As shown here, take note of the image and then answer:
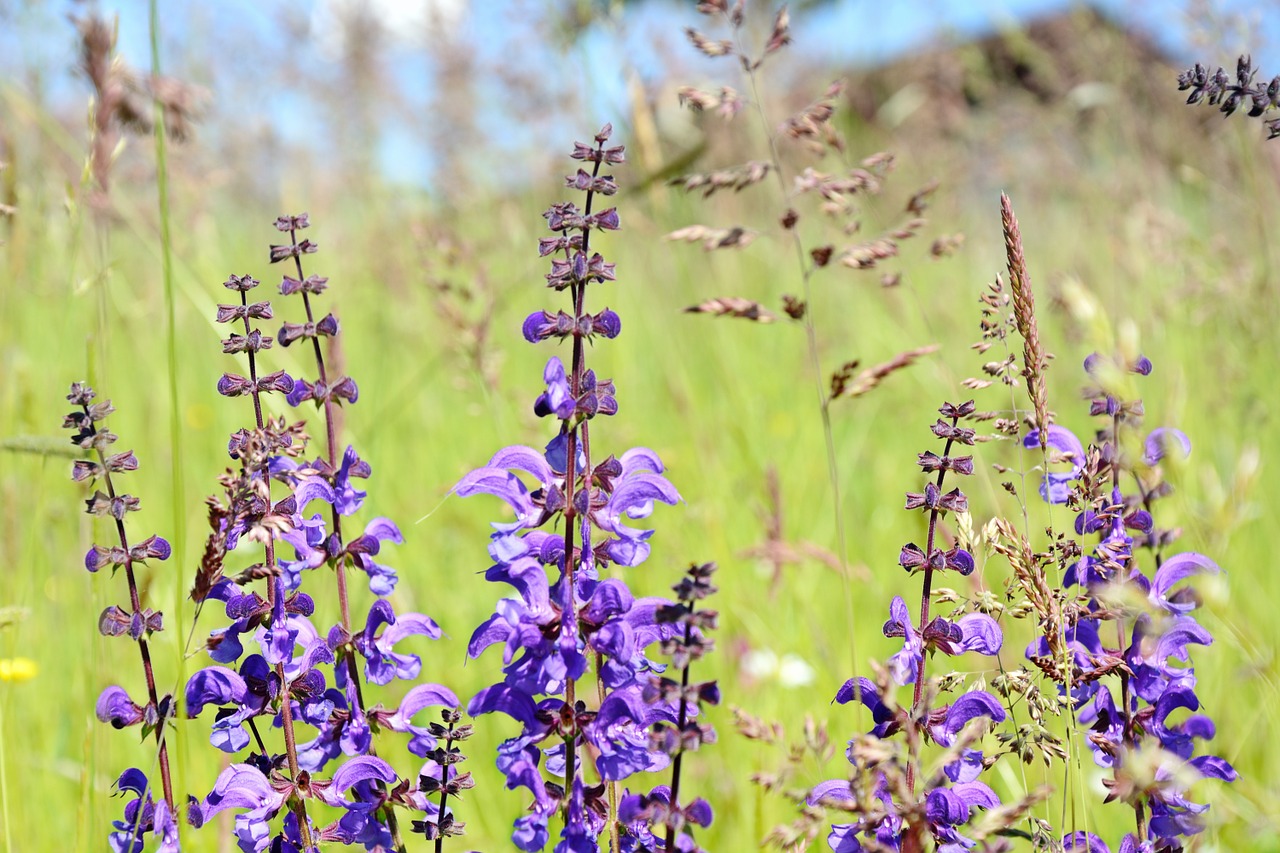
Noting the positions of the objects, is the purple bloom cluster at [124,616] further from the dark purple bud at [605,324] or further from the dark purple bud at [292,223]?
the dark purple bud at [605,324]

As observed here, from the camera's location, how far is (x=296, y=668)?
127 cm

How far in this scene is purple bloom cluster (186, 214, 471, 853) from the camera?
4.02ft

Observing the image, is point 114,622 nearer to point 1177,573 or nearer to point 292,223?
point 292,223

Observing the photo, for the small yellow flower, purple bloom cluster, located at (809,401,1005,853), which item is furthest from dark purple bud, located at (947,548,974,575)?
the small yellow flower

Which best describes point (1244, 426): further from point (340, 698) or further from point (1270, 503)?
point (340, 698)

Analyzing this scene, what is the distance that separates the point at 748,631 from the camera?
3.01m

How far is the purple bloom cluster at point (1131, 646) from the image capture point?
127cm

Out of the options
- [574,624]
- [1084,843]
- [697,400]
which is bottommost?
[1084,843]

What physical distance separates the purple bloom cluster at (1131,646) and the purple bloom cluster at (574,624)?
0.51 metres

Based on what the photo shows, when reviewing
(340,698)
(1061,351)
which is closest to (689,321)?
(1061,351)

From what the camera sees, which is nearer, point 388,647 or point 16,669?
point 388,647

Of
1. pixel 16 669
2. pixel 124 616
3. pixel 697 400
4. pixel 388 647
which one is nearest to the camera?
pixel 124 616

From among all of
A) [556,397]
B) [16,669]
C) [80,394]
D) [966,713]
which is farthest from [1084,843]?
[16,669]

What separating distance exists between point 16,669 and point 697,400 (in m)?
2.79
